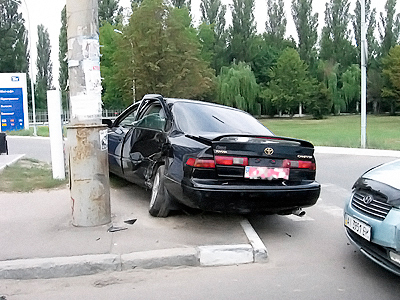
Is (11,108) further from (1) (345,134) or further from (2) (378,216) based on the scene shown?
(2) (378,216)

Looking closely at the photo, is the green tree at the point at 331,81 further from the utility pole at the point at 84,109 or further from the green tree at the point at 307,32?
the utility pole at the point at 84,109

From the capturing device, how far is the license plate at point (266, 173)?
4.55m

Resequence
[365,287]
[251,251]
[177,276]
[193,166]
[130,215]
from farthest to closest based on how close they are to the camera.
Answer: [130,215] < [193,166] < [251,251] < [177,276] < [365,287]

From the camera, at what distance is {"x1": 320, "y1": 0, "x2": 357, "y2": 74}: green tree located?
68375mm

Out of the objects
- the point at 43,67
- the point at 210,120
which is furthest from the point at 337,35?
the point at 210,120

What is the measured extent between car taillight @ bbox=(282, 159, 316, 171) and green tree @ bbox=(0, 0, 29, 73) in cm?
5915

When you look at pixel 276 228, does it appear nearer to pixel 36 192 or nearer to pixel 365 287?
pixel 365 287

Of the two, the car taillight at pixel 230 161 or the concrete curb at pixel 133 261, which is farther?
the car taillight at pixel 230 161

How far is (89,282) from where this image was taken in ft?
12.2

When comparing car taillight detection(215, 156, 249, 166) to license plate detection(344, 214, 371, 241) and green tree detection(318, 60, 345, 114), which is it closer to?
license plate detection(344, 214, 371, 241)

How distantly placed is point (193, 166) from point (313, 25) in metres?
69.3

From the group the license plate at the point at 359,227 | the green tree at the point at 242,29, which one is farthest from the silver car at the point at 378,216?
the green tree at the point at 242,29

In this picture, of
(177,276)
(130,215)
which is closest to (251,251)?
(177,276)

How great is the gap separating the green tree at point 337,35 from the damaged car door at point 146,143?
6691 centimetres
